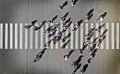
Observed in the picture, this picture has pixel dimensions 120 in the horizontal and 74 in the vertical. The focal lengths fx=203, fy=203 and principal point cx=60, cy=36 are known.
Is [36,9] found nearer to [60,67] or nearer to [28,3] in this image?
[28,3]

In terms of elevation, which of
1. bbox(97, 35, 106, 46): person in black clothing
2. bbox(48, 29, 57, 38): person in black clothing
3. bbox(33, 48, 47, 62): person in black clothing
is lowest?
bbox(33, 48, 47, 62): person in black clothing

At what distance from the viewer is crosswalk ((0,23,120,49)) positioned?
8.45ft

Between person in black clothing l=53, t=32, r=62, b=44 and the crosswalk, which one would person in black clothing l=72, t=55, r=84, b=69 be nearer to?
the crosswalk

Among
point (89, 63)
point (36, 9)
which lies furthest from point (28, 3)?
point (89, 63)

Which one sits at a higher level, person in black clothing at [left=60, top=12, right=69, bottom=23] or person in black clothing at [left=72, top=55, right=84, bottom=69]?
person in black clothing at [left=60, top=12, right=69, bottom=23]

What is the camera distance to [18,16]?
2.58m

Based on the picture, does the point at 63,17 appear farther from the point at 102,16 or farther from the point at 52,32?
the point at 102,16

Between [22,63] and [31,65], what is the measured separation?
12cm

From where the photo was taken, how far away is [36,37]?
8.50 feet

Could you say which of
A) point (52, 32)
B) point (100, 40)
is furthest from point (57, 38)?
point (100, 40)

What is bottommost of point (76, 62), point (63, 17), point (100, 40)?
point (76, 62)

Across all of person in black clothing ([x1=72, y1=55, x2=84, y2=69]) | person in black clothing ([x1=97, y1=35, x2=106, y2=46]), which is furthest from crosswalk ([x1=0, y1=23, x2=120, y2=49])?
person in black clothing ([x1=72, y1=55, x2=84, y2=69])

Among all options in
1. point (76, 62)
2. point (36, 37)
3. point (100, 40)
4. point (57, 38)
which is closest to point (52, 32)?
point (57, 38)

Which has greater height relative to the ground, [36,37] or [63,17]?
[63,17]
